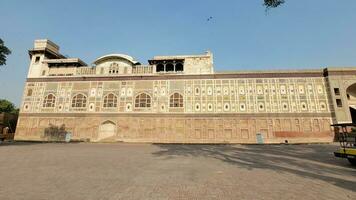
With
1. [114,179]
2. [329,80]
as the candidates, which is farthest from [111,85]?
[329,80]

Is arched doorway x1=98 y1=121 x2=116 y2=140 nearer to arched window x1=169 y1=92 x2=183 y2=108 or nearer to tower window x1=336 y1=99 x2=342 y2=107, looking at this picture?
arched window x1=169 y1=92 x2=183 y2=108

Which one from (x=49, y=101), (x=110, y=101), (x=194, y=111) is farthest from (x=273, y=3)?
(x=49, y=101)

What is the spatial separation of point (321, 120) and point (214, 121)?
1553 cm

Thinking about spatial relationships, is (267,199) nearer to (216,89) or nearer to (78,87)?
(216,89)

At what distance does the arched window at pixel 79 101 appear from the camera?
31961 millimetres

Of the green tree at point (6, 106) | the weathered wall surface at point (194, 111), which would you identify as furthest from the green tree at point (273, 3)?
the green tree at point (6, 106)

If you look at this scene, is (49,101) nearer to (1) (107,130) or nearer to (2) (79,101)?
(2) (79,101)

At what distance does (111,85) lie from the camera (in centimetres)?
3256

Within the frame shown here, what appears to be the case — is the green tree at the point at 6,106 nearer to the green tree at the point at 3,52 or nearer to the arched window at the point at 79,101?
the arched window at the point at 79,101

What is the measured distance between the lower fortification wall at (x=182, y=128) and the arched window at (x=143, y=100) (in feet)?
5.48

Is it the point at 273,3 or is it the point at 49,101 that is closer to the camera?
the point at 273,3

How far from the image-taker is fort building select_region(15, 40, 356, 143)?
2903 cm

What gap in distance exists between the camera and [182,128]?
1169 inches

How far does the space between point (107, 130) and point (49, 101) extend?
37.7ft
